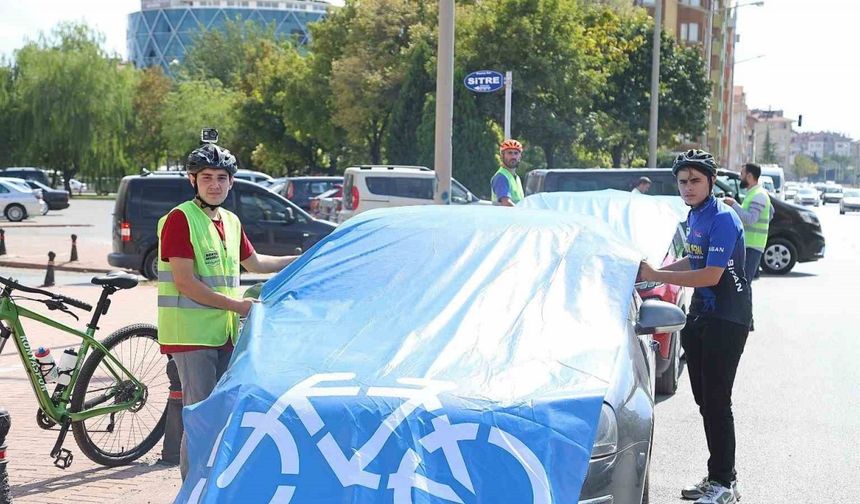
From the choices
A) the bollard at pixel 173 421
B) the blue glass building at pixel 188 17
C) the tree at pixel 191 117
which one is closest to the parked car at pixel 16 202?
the tree at pixel 191 117

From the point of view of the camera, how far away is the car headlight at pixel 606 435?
4.20 metres

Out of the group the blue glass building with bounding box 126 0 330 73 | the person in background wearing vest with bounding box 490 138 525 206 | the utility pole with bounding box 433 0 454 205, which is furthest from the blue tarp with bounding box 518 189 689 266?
the blue glass building with bounding box 126 0 330 73

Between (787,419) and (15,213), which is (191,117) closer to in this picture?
(15,213)

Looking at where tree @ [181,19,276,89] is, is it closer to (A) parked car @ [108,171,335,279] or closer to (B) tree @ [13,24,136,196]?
(B) tree @ [13,24,136,196]

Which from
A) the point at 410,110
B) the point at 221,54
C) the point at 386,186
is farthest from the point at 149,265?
the point at 221,54

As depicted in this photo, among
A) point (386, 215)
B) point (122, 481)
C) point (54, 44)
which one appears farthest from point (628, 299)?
point (54, 44)

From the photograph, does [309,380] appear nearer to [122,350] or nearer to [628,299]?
[628,299]

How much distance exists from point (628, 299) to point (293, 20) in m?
176

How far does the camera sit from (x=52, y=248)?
2645 centimetres

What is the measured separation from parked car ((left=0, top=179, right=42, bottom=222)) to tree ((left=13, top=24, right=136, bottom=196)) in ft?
73.4

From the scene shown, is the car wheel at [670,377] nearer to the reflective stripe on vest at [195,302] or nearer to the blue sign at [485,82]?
the reflective stripe on vest at [195,302]

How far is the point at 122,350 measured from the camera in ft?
22.1

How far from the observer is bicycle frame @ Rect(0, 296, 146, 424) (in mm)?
6117

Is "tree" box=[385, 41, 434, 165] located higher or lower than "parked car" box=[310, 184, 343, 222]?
higher
